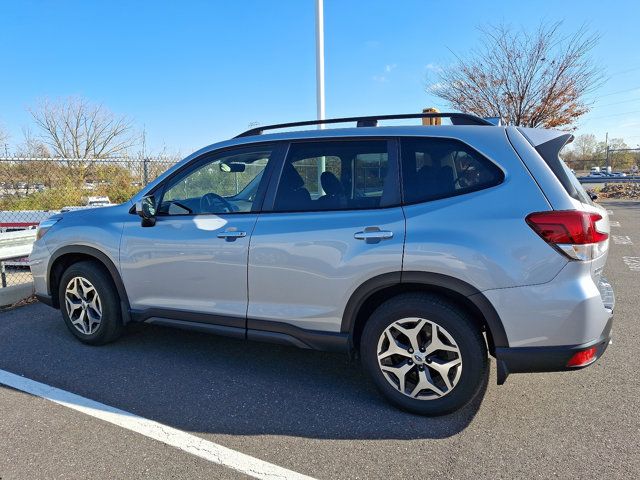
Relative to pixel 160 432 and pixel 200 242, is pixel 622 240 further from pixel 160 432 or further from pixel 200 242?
pixel 160 432

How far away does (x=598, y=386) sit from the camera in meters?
3.22

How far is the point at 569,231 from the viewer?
2449 mm

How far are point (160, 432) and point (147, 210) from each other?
1.69 meters

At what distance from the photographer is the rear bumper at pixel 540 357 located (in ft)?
8.30

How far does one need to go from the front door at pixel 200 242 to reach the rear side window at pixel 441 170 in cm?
107

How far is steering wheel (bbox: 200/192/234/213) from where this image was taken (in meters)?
3.49

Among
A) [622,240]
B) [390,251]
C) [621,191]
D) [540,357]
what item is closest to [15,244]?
[390,251]

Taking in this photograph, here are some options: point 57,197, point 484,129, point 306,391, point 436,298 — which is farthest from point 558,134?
point 57,197

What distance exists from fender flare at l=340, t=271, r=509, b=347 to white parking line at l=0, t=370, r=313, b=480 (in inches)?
38.5

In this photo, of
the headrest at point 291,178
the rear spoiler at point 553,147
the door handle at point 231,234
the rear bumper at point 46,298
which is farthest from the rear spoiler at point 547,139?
the rear bumper at point 46,298

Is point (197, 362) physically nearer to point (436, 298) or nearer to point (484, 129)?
point (436, 298)

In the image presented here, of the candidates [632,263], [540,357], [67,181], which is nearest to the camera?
[540,357]

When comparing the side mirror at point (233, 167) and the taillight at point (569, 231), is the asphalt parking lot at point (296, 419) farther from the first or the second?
the side mirror at point (233, 167)

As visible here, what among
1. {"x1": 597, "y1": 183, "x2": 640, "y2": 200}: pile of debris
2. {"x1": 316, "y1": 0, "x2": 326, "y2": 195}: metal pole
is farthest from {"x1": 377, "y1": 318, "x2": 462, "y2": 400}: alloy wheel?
{"x1": 597, "y1": 183, "x2": 640, "y2": 200}: pile of debris
